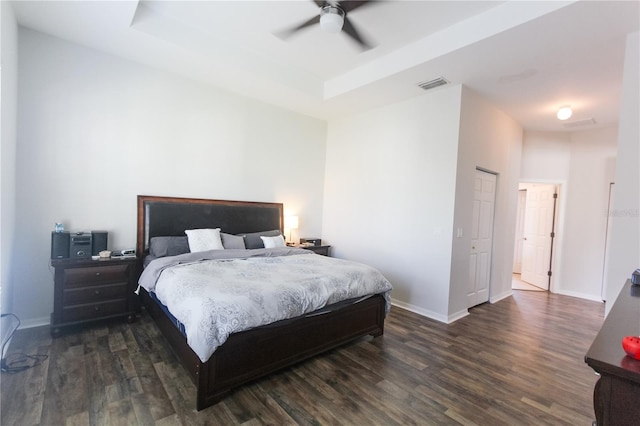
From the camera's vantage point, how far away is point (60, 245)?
3082 mm

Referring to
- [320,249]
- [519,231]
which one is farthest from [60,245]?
[519,231]

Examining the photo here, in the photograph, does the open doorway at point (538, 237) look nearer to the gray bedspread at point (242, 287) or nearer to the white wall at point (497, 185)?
the white wall at point (497, 185)

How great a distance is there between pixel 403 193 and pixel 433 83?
1498mm

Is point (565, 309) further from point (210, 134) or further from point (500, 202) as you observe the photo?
point (210, 134)

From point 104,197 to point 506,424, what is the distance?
14.3ft

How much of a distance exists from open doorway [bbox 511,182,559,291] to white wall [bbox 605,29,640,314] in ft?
12.4

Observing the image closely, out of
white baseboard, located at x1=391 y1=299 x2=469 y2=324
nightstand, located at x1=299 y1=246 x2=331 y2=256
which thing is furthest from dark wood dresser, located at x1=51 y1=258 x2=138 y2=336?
white baseboard, located at x1=391 y1=299 x2=469 y2=324

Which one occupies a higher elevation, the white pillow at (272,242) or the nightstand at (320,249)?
the white pillow at (272,242)

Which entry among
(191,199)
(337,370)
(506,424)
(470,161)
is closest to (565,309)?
(470,161)

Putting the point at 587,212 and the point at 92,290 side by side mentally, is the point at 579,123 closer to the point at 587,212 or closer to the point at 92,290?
the point at 587,212

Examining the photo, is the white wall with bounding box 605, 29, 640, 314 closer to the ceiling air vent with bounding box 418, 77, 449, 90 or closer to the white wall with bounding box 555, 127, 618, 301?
the ceiling air vent with bounding box 418, 77, 449, 90

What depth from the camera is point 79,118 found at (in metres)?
3.34

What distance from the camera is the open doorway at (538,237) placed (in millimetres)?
5930

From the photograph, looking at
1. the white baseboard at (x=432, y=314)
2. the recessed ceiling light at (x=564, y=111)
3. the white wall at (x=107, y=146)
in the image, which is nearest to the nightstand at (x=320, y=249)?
the white wall at (x=107, y=146)
